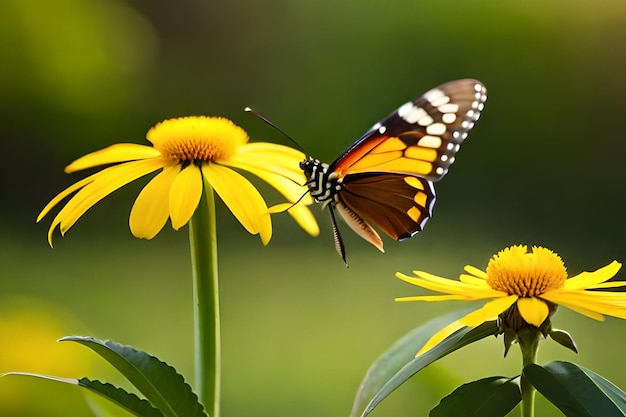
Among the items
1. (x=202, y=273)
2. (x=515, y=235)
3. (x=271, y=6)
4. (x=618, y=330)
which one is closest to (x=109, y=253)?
(x=271, y=6)

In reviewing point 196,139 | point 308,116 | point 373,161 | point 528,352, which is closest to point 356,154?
point 373,161

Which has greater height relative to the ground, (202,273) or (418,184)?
(418,184)

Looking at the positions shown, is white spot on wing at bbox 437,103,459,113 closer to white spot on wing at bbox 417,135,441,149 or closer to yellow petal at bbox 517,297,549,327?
white spot on wing at bbox 417,135,441,149

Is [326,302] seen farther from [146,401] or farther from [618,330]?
[146,401]

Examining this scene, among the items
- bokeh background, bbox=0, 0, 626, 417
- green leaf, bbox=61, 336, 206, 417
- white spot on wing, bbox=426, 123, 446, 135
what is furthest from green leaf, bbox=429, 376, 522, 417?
bokeh background, bbox=0, 0, 626, 417

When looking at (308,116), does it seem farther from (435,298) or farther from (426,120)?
(435,298)

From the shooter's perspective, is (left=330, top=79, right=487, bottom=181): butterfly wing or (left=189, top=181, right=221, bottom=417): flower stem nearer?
(left=189, top=181, right=221, bottom=417): flower stem
